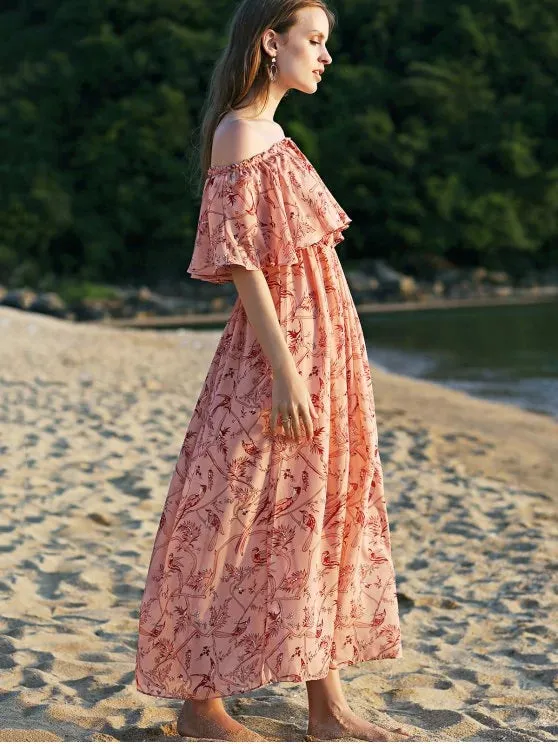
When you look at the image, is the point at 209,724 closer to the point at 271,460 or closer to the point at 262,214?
the point at 271,460

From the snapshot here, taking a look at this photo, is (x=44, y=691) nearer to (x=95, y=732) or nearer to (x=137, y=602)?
(x=95, y=732)

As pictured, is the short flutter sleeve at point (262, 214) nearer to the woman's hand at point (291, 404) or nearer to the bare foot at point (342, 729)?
the woman's hand at point (291, 404)

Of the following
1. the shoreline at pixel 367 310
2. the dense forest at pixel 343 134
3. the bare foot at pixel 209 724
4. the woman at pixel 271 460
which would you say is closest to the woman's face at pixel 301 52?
the woman at pixel 271 460

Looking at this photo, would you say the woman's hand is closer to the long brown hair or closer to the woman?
the woman

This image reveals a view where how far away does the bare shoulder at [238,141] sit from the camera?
241 cm

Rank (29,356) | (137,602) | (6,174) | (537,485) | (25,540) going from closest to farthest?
(137,602) < (25,540) < (537,485) < (29,356) < (6,174)

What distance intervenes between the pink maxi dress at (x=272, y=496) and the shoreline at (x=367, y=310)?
2917 centimetres

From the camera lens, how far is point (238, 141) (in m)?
2.41

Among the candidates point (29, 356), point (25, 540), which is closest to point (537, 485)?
point (25, 540)

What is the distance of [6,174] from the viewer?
46.3m

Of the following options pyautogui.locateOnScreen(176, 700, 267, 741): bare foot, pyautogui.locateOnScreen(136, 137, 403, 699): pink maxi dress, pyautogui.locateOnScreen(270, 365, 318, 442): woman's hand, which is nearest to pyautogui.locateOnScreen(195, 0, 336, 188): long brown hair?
pyautogui.locateOnScreen(136, 137, 403, 699): pink maxi dress

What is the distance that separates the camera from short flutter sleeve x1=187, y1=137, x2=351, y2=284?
2.38 metres

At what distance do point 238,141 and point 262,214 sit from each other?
157 mm

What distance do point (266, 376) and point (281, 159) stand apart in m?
0.45
